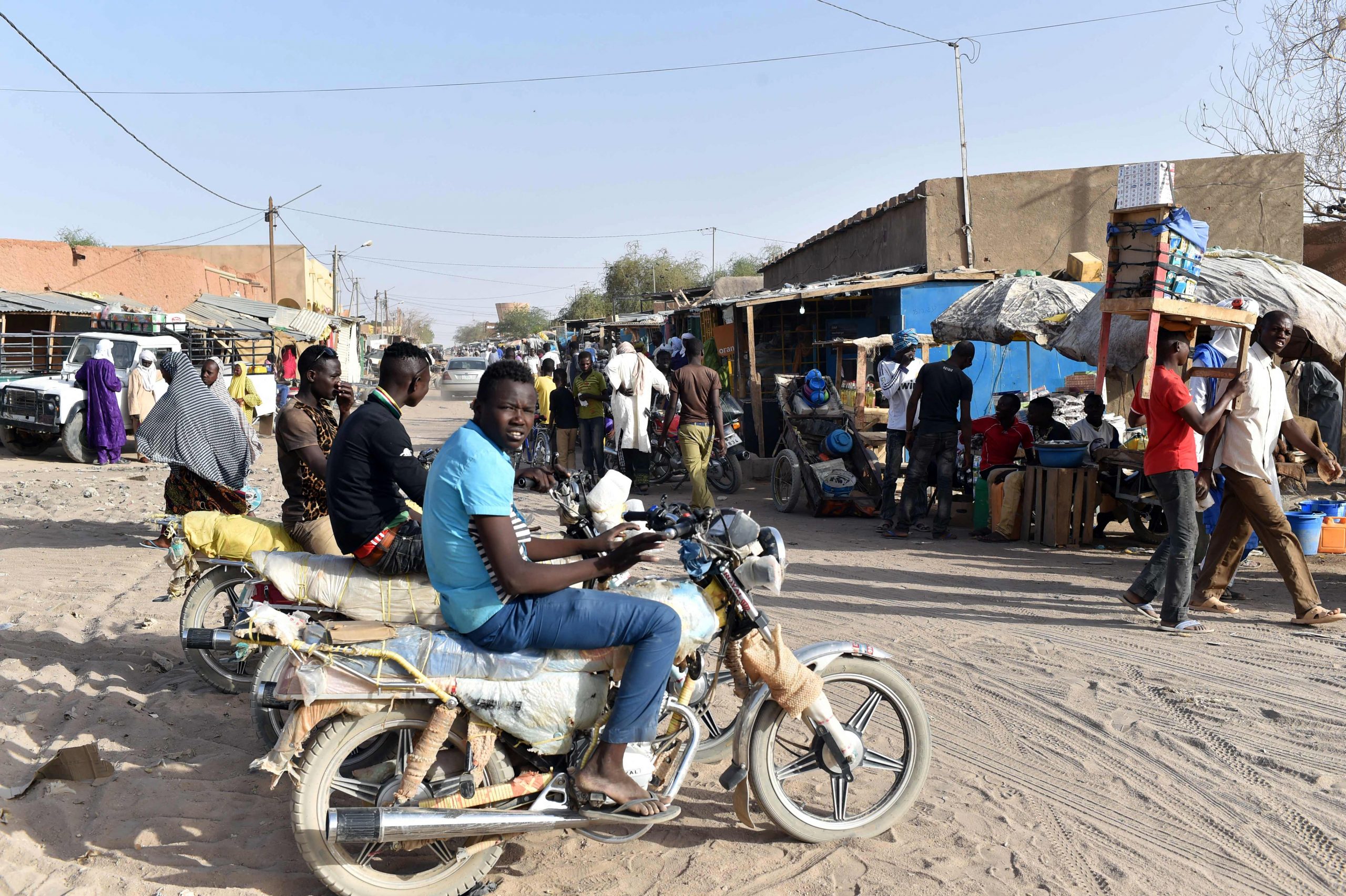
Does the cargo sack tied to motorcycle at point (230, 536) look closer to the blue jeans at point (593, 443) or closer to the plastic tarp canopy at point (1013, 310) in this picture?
the blue jeans at point (593, 443)

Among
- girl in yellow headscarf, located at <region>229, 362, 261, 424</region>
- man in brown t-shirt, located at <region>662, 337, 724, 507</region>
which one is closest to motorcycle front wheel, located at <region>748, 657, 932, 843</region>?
man in brown t-shirt, located at <region>662, 337, 724, 507</region>

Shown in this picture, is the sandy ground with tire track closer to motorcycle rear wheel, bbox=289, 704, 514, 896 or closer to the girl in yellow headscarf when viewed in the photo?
motorcycle rear wheel, bbox=289, 704, 514, 896

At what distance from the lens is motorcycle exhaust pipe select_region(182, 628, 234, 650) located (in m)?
3.88

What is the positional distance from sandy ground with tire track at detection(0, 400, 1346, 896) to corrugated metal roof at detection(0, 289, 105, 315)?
1703 centimetres

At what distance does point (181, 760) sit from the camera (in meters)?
4.52

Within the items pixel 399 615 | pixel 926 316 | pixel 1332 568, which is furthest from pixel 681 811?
pixel 926 316

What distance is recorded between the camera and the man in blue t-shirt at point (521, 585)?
3.22 metres

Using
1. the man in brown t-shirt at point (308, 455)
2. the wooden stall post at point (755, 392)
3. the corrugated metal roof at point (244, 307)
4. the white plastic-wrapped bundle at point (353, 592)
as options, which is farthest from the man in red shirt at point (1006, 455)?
the corrugated metal roof at point (244, 307)

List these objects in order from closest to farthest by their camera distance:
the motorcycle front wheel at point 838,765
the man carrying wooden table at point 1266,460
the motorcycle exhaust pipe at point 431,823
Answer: the motorcycle exhaust pipe at point 431,823, the motorcycle front wheel at point 838,765, the man carrying wooden table at point 1266,460

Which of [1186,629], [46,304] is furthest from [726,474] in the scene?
[46,304]

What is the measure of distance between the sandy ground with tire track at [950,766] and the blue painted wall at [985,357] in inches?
368

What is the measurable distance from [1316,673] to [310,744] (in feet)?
17.3

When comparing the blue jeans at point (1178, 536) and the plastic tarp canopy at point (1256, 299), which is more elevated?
the plastic tarp canopy at point (1256, 299)

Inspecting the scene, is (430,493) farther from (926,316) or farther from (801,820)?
(926,316)
